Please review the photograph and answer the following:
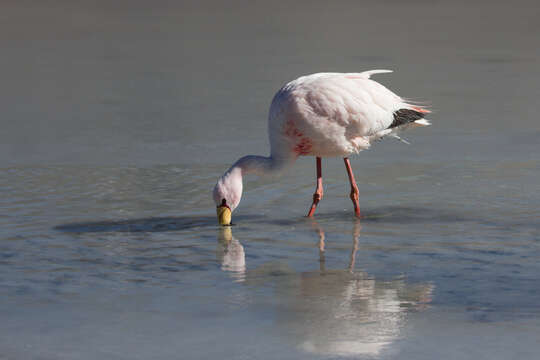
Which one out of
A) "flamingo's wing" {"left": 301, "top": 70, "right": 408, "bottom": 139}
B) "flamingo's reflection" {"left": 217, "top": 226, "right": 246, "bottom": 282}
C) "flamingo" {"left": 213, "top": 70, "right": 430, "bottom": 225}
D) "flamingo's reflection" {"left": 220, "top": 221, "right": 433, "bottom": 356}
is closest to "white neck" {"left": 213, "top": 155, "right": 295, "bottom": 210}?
"flamingo" {"left": 213, "top": 70, "right": 430, "bottom": 225}

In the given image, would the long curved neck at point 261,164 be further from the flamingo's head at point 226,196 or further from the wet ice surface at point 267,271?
the wet ice surface at point 267,271

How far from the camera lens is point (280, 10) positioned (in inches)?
834

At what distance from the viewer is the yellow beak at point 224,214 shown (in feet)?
21.6

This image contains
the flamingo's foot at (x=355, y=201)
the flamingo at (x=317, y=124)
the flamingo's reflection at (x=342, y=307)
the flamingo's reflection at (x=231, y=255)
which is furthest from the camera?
the flamingo's foot at (x=355, y=201)

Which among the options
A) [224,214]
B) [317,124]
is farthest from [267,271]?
[317,124]

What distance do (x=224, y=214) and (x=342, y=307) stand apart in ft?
6.56

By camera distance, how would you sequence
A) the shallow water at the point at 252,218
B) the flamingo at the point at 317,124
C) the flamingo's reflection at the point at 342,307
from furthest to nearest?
the flamingo at the point at 317,124
the shallow water at the point at 252,218
the flamingo's reflection at the point at 342,307

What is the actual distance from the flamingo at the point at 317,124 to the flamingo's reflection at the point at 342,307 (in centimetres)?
115

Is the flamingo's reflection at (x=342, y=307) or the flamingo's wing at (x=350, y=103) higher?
the flamingo's wing at (x=350, y=103)

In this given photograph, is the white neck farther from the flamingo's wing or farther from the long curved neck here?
the flamingo's wing

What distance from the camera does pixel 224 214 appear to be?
21.6 ft

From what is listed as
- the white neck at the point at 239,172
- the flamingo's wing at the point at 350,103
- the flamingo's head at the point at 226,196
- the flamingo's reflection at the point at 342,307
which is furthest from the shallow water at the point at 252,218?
the flamingo's wing at the point at 350,103

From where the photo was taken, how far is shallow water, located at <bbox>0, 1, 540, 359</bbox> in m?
4.43

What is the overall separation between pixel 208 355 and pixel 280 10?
17.7 m
